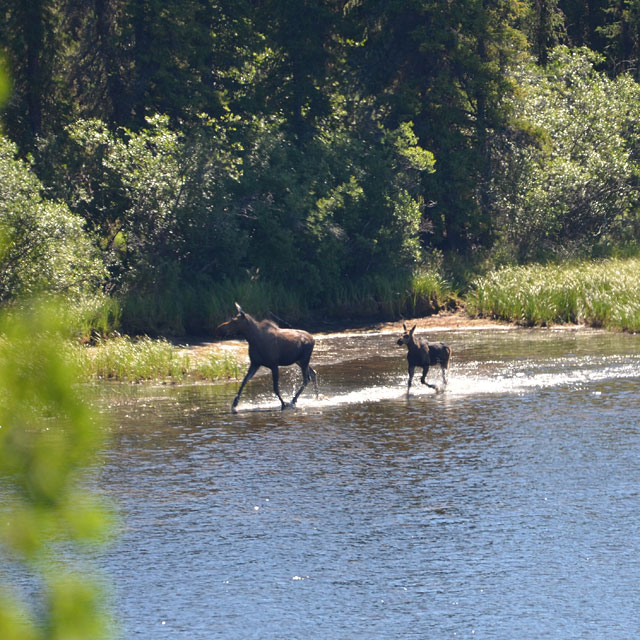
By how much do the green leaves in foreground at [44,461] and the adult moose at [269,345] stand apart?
681 inches

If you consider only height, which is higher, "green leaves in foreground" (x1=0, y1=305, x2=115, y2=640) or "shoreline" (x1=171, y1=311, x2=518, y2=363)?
"green leaves in foreground" (x1=0, y1=305, x2=115, y2=640)

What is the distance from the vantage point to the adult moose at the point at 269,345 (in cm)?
1942

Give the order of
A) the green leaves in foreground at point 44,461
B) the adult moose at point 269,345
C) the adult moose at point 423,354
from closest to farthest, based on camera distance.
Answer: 1. the green leaves in foreground at point 44,461
2. the adult moose at point 269,345
3. the adult moose at point 423,354

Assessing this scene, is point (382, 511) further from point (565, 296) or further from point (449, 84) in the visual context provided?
point (449, 84)

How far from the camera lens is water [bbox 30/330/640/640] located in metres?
9.30

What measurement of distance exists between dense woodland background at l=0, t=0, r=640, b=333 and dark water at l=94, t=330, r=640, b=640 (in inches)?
380

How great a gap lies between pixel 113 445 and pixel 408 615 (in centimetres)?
818

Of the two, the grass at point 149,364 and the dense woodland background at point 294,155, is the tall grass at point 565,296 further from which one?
the grass at point 149,364

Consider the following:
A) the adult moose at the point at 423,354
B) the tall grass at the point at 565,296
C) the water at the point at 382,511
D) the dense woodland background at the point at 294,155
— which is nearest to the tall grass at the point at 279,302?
the dense woodland background at the point at 294,155

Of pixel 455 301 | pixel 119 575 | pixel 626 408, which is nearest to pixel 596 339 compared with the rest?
pixel 455 301

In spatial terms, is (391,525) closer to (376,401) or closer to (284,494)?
(284,494)

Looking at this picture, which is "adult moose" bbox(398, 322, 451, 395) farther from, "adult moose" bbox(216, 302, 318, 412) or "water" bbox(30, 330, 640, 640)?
"adult moose" bbox(216, 302, 318, 412)

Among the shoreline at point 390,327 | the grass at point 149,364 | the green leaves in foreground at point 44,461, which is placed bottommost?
the shoreline at point 390,327

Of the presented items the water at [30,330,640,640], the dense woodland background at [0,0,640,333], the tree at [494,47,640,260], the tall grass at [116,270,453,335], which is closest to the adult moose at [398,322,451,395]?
the water at [30,330,640,640]
